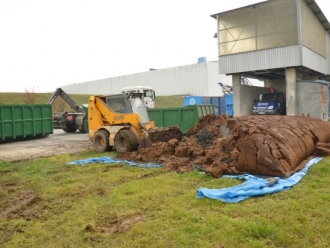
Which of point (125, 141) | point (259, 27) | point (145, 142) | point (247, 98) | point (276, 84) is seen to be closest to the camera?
point (145, 142)

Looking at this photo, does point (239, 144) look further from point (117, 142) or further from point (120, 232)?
point (117, 142)

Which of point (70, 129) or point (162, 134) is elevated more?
point (162, 134)

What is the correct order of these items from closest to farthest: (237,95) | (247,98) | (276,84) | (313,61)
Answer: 1. (313,61)
2. (237,95)
3. (247,98)
4. (276,84)

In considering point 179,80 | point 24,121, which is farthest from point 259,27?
point 179,80

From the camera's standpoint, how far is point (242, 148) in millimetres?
7215

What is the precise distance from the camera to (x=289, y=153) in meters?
7.23

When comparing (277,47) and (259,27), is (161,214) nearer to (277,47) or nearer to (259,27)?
(277,47)

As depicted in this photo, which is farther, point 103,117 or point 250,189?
point 103,117

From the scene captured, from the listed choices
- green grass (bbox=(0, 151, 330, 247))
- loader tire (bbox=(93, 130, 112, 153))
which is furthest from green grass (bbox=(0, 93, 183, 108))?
green grass (bbox=(0, 151, 330, 247))

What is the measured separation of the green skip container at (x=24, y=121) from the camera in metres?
16.8

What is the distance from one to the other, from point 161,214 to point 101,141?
23.8 ft

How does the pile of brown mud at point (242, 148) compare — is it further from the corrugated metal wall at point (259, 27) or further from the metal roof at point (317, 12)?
the metal roof at point (317, 12)

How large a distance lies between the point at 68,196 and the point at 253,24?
786 inches

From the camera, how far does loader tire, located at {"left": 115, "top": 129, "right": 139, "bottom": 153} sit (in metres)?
10.6
